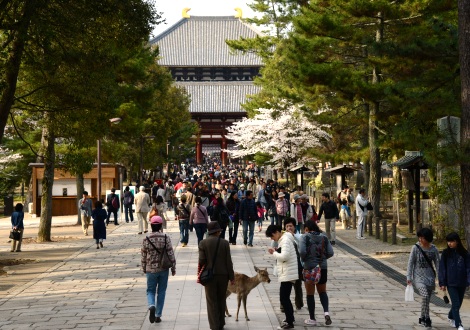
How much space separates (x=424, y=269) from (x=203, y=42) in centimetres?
8432

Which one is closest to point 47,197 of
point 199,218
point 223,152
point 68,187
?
point 199,218

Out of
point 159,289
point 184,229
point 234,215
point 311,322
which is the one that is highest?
point 234,215

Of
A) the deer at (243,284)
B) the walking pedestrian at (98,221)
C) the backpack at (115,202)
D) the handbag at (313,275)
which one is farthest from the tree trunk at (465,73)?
the backpack at (115,202)

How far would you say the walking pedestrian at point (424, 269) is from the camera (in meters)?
10.2

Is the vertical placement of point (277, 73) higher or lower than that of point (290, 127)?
higher

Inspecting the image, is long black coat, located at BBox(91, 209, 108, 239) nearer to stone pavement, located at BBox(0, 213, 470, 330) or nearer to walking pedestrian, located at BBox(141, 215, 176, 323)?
stone pavement, located at BBox(0, 213, 470, 330)

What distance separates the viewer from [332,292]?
13.5 m

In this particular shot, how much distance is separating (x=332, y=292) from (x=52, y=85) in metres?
8.45

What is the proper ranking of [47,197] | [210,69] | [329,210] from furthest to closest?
[210,69]
[47,197]
[329,210]

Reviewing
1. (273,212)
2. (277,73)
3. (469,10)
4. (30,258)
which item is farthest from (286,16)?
(469,10)

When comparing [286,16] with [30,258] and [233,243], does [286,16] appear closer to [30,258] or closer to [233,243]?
[233,243]

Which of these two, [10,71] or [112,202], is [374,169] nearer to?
[112,202]

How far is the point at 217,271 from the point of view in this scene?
9828 millimetres

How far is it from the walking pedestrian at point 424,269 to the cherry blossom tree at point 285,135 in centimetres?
3185
